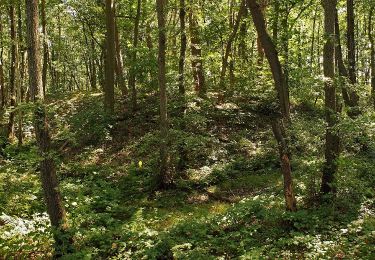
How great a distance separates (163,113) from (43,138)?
5.62 meters

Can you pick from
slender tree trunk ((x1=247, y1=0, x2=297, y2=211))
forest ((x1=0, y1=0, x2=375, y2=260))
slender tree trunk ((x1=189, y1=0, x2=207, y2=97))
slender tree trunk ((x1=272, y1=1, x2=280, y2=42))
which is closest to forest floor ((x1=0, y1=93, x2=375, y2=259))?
forest ((x1=0, y1=0, x2=375, y2=260))

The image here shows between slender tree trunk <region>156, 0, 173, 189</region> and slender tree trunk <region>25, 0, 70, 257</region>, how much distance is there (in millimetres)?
5239

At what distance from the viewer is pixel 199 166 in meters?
15.9

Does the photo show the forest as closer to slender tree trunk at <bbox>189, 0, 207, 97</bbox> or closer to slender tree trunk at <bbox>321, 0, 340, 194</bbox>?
slender tree trunk at <bbox>321, 0, 340, 194</bbox>

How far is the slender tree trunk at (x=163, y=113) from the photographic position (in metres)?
13.2

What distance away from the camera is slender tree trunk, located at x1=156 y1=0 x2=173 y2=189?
43.2 feet

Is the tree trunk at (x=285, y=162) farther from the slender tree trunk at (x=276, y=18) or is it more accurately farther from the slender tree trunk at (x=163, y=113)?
the slender tree trunk at (x=276, y=18)

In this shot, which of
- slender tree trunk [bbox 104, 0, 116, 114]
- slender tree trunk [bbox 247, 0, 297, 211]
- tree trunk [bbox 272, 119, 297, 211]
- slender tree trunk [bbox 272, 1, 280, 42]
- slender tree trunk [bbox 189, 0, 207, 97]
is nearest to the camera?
slender tree trunk [bbox 247, 0, 297, 211]

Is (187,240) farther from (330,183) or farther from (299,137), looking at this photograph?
(299,137)

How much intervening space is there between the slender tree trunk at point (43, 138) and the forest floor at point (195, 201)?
0.30m

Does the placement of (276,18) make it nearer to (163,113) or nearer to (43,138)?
(163,113)

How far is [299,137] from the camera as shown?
38.3 feet

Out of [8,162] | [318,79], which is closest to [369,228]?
[318,79]

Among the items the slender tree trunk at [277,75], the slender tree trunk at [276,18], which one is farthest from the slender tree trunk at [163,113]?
the slender tree trunk at [276,18]
